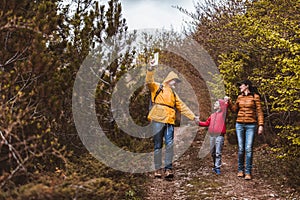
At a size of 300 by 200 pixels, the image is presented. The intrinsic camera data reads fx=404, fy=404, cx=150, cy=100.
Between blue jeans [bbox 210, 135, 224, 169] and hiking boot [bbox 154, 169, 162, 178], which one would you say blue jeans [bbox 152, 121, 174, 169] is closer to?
hiking boot [bbox 154, 169, 162, 178]

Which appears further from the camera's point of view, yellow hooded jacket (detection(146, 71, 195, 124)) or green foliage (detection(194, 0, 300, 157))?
yellow hooded jacket (detection(146, 71, 195, 124))

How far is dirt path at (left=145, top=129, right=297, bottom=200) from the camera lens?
6.62 meters

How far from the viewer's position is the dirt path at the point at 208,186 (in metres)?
6.62

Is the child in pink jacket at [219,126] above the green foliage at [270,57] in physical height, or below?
below

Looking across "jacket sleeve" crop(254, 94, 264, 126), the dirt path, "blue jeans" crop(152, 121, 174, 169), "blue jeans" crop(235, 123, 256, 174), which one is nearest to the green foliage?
"jacket sleeve" crop(254, 94, 264, 126)

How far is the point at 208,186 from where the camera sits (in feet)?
23.2

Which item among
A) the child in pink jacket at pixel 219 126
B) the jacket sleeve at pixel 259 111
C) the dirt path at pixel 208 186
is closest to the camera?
the dirt path at pixel 208 186

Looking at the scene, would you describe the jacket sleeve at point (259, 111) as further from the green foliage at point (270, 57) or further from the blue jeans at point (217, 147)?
the blue jeans at point (217, 147)

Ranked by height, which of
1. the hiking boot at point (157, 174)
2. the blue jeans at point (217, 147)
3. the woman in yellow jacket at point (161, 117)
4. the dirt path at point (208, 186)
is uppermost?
the woman in yellow jacket at point (161, 117)

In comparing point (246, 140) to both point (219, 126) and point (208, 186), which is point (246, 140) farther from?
point (208, 186)

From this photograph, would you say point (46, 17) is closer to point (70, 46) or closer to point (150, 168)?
point (70, 46)

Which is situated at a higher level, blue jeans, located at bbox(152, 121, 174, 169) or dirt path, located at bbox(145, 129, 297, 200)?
blue jeans, located at bbox(152, 121, 174, 169)

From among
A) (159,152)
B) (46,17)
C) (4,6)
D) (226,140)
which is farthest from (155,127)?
(226,140)

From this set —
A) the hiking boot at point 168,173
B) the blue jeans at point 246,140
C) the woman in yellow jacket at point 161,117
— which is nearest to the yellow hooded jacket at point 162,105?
the woman in yellow jacket at point 161,117
